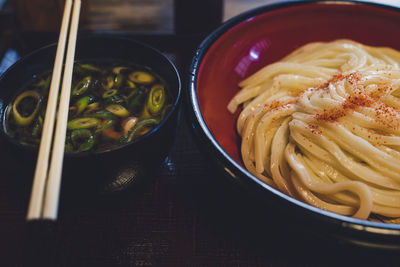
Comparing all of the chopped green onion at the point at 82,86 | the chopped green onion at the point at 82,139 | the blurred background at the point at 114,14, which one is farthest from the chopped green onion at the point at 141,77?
the blurred background at the point at 114,14

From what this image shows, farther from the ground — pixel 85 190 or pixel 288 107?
pixel 288 107

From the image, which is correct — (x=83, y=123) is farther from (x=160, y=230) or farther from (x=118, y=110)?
(x=160, y=230)

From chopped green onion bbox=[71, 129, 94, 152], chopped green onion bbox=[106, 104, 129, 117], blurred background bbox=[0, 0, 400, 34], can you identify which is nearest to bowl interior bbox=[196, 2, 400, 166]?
chopped green onion bbox=[106, 104, 129, 117]

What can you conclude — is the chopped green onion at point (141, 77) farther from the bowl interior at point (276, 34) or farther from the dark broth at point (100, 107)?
the bowl interior at point (276, 34)

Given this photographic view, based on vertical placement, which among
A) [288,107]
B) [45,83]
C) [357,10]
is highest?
[357,10]

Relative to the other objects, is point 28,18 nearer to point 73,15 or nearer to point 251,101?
point 73,15

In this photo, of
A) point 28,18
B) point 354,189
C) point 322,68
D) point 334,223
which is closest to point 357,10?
point 322,68

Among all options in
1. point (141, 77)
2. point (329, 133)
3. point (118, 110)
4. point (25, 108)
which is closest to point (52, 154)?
point (118, 110)
